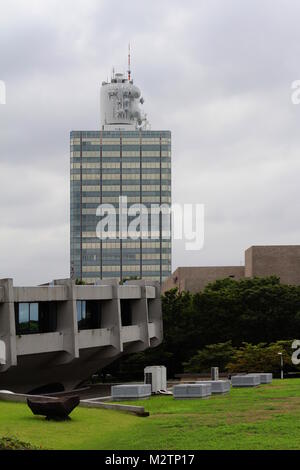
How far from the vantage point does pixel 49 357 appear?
5909 centimetres

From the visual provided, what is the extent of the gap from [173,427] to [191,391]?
43.6 ft

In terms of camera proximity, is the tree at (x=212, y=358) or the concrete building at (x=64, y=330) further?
the tree at (x=212, y=358)

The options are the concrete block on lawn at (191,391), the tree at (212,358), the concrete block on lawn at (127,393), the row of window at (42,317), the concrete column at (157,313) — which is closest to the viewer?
the concrete block on lawn at (127,393)

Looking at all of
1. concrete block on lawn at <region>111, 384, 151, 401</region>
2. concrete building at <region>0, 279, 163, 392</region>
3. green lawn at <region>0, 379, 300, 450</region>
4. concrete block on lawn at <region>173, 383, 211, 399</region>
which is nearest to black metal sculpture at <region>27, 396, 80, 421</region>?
green lawn at <region>0, 379, 300, 450</region>

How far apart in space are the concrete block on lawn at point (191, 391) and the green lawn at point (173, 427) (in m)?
2.29

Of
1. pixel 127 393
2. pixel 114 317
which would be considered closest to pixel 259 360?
pixel 114 317

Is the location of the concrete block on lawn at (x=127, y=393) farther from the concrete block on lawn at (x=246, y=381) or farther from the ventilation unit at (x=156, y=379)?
the concrete block on lawn at (x=246, y=381)

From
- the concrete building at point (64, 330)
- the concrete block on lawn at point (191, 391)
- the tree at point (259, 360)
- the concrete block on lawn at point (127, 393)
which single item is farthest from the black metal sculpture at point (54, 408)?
the tree at point (259, 360)

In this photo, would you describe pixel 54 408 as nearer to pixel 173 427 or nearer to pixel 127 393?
pixel 173 427

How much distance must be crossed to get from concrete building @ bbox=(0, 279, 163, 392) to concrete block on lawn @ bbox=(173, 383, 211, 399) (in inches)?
515

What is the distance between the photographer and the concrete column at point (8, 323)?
52.2m

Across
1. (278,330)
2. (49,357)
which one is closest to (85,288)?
(49,357)

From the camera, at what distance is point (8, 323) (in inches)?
2064

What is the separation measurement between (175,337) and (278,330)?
10560 millimetres
